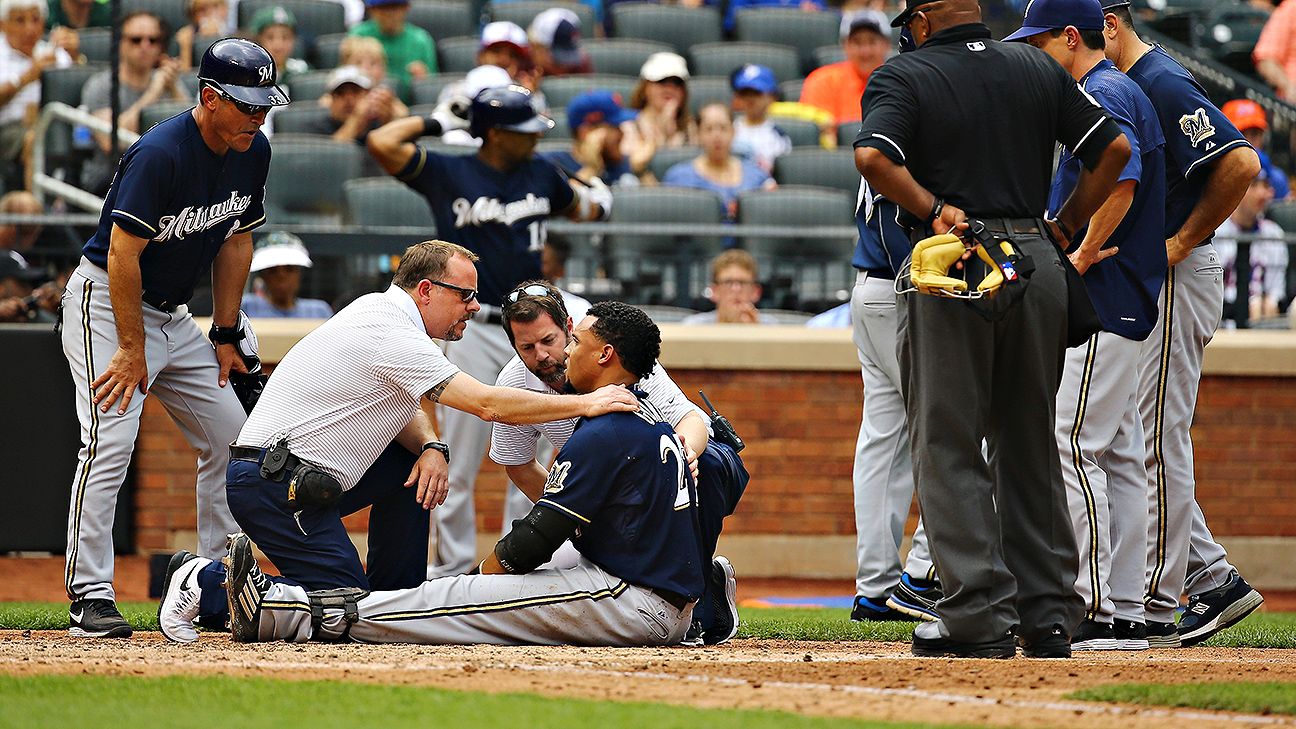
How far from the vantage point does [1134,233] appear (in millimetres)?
5219

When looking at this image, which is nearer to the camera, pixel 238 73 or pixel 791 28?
pixel 238 73

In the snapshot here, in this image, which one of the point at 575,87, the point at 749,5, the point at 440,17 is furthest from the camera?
the point at 749,5

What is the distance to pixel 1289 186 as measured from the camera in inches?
473

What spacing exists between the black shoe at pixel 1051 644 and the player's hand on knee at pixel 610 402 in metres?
1.37

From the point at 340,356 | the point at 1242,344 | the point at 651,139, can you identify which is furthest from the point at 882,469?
the point at 651,139

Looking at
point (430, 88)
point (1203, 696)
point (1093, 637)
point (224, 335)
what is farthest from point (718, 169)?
point (1203, 696)

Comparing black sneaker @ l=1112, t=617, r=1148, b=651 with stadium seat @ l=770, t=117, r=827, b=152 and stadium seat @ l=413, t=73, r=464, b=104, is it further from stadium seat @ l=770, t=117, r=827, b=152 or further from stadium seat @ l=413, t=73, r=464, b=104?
stadium seat @ l=413, t=73, r=464, b=104

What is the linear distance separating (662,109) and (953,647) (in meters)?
7.30

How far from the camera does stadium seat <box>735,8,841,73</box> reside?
1360 centimetres

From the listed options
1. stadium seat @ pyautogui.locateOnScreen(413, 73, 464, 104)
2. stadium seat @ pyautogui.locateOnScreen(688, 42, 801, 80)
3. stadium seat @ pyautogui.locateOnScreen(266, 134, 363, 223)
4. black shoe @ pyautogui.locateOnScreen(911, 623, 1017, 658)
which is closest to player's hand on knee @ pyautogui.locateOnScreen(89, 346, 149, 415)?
black shoe @ pyautogui.locateOnScreen(911, 623, 1017, 658)

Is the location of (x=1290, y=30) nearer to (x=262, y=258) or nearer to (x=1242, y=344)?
(x=1242, y=344)

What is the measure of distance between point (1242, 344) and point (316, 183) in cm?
542

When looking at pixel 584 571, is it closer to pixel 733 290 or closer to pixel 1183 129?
pixel 1183 129

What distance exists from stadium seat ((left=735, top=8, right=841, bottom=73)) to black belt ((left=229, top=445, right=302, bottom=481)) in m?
9.11
